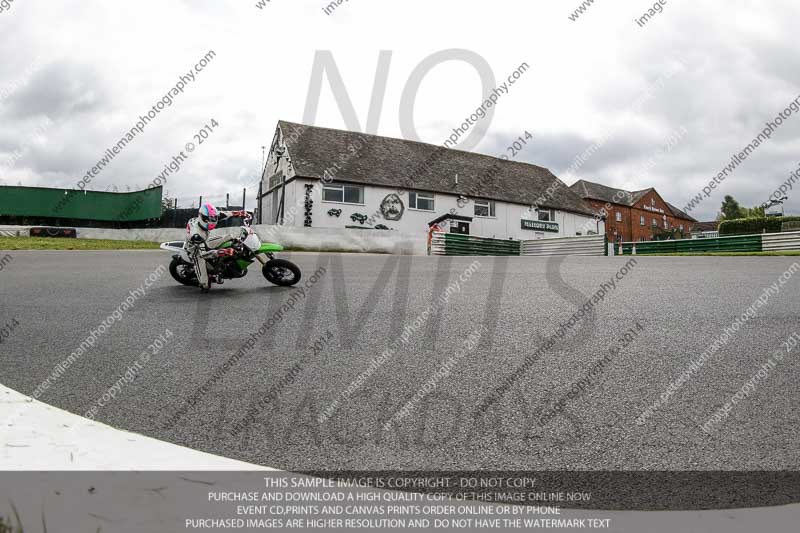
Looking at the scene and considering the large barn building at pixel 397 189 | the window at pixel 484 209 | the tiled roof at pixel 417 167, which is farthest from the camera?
the window at pixel 484 209

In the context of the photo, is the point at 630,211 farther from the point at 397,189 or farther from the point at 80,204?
the point at 80,204

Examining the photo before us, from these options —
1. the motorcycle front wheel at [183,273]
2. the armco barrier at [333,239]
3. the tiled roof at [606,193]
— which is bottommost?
the motorcycle front wheel at [183,273]

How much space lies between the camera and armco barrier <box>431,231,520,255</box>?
26.2 m

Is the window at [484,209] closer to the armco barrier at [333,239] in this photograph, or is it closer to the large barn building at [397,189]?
the large barn building at [397,189]

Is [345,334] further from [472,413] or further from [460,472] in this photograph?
[460,472]

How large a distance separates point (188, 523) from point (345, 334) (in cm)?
417

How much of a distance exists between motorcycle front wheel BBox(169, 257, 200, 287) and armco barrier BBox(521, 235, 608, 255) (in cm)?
2271

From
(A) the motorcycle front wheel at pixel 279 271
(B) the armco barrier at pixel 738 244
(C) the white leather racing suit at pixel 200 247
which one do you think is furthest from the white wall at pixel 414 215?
(C) the white leather racing suit at pixel 200 247

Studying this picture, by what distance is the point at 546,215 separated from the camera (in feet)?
131

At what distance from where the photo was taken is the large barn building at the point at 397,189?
99.0ft

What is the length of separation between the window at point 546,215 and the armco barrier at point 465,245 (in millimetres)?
10953


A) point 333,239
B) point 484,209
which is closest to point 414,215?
point 484,209

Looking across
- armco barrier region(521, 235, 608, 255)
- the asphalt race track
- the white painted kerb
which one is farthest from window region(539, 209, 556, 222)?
the white painted kerb

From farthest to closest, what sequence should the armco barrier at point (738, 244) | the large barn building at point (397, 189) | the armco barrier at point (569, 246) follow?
the large barn building at point (397, 189) → the armco barrier at point (569, 246) → the armco barrier at point (738, 244)
